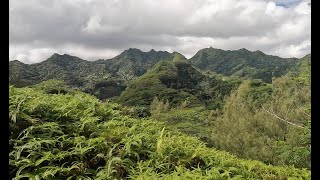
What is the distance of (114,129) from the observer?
6.70 meters

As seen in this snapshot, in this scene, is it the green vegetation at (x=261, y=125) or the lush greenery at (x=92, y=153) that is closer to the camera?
the lush greenery at (x=92, y=153)

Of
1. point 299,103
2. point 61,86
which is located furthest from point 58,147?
point 299,103

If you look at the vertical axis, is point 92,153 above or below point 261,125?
above

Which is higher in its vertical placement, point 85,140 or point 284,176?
point 85,140

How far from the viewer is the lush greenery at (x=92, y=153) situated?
199 inches

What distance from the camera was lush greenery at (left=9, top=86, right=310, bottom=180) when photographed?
5.07 meters

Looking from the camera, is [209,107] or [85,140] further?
[209,107]

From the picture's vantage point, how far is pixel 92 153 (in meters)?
5.62

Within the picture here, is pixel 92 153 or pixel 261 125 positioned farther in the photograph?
pixel 261 125

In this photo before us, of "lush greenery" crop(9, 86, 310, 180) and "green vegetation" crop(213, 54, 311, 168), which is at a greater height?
"lush greenery" crop(9, 86, 310, 180)

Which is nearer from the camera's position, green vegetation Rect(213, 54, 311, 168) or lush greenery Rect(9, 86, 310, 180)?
lush greenery Rect(9, 86, 310, 180)

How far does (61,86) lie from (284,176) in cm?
725
